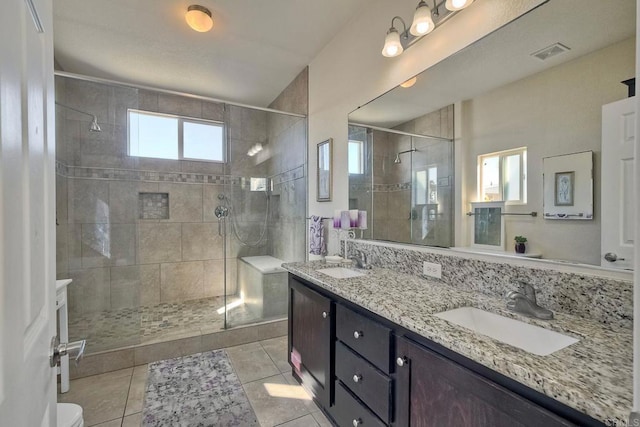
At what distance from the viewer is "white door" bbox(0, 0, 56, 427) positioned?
43cm

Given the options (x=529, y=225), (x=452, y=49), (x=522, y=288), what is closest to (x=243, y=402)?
(x=522, y=288)

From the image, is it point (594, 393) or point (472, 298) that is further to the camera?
point (472, 298)

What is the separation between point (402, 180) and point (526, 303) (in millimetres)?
1064

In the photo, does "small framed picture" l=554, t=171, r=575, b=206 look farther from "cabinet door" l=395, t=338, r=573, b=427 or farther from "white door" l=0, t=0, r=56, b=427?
"white door" l=0, t=0, r=56, b=427

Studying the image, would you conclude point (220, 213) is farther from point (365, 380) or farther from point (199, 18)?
point (365, 380)

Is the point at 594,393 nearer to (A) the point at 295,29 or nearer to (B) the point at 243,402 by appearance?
(B) the point at 243,402

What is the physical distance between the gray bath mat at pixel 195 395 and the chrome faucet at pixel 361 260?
1179 millimetres

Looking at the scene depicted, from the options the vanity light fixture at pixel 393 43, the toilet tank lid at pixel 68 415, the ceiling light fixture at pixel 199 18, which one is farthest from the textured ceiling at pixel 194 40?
the toilet tank lid at pixel 68 415

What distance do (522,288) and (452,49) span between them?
124 cm

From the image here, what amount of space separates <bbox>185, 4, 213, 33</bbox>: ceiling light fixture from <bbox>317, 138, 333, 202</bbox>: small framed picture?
132 centimetres

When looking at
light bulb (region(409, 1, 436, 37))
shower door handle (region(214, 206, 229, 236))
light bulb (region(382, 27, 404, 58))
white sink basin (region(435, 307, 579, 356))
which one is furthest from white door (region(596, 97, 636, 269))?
shower door handle (region(214, 206, 229, 236))

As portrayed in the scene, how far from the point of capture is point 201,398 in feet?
6.35

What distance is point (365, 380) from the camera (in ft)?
4.29

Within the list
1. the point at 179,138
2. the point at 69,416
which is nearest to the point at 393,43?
the point at 69,416
